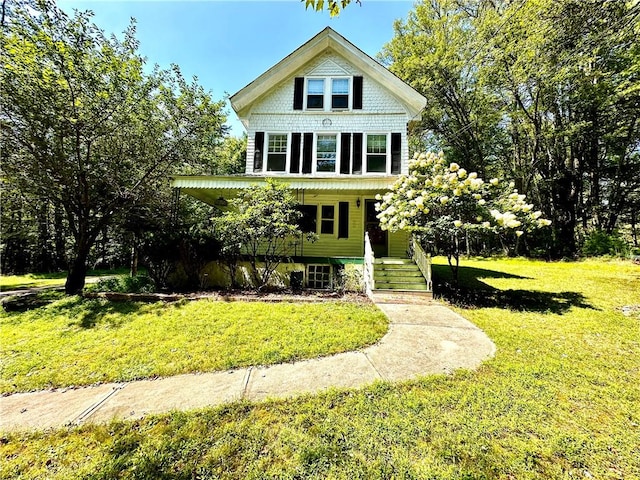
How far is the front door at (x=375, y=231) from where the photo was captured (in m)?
11.1

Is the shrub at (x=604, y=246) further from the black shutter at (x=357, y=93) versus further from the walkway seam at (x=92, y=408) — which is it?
the walkway seam at (x=92, y=408)

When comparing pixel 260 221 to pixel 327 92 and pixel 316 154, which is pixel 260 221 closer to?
pixel 316 154

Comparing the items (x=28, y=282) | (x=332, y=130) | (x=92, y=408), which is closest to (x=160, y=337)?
(x=92, y=408)

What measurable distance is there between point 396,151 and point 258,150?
225 inches

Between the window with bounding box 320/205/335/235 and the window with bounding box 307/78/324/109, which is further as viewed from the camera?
the window with bounding box 307/78/324/109

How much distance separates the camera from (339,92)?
11461 millimetres

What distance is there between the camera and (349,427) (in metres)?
2.47

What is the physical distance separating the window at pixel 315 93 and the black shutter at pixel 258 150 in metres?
2.46

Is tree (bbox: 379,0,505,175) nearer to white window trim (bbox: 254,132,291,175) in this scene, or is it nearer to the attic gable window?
the attic gable window

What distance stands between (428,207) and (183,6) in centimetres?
855

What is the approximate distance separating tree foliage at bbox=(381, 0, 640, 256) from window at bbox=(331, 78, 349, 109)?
25.1 feet

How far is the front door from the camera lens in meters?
11.1

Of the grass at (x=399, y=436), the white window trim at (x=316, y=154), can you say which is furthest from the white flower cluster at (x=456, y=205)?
the white window trim at (x=316, y=154)

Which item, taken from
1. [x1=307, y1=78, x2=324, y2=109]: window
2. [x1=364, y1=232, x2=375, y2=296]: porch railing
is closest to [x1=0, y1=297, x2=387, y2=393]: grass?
[x1=364, y1=232, x2=375, y2=296]: porch railing
